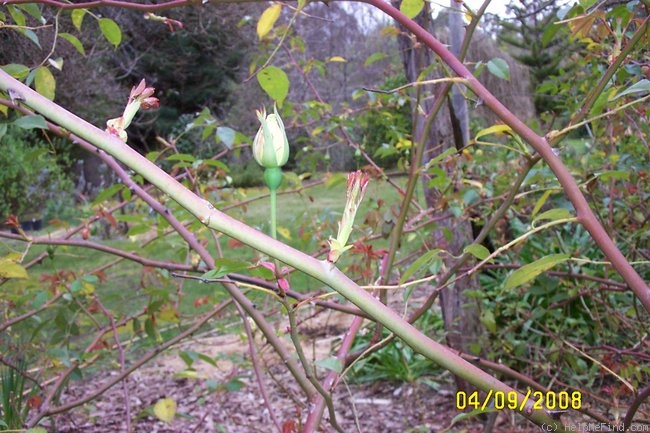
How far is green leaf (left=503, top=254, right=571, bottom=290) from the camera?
57cm

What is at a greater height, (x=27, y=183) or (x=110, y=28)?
(x=110, y=28)

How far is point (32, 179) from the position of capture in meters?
5.73

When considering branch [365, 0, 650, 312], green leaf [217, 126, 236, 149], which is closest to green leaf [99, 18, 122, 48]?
green leaf [217, 126, 236, 149]

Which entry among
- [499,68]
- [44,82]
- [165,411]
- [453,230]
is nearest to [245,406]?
[165,411]

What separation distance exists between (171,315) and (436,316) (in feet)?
5.26

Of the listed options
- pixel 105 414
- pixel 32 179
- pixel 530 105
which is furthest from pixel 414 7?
pixel 530 105

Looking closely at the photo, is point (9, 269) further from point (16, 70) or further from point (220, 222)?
point (220, 222)

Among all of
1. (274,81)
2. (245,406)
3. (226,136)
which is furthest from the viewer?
(245,406)

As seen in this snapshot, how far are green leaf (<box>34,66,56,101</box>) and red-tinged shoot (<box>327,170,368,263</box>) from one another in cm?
66

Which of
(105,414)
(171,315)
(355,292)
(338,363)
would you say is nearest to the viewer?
(355,292)

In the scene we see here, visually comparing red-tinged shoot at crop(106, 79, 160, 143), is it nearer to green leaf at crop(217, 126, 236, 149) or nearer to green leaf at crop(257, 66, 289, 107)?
green leaf at crop(257, 66, 289, 107)

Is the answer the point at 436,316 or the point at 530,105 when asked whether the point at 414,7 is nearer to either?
the point at 436,316

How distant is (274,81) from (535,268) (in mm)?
342

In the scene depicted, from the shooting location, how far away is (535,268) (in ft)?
1.92
